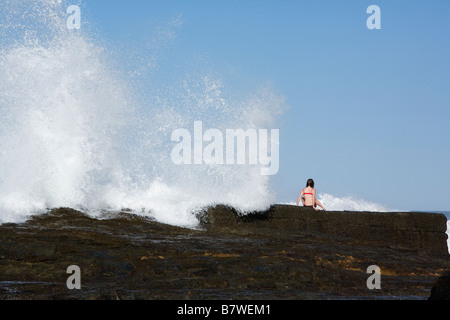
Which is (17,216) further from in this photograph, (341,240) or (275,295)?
(275,295)

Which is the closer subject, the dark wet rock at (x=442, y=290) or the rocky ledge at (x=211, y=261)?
the dark wet rock at (x=442, y=290)

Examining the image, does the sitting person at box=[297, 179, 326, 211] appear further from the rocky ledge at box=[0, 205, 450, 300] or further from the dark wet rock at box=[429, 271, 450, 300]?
the dark wet rock at box=[429, 271, 450, 300]

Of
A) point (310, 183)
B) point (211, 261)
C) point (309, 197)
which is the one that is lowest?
point (211, 261)


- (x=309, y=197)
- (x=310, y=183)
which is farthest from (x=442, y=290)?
(x=310, y=183)

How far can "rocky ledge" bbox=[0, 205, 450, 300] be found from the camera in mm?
4383

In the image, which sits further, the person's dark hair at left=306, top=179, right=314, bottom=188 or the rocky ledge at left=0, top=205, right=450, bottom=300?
the person's dark hair at left=306, top=179, right=314, bottom=188

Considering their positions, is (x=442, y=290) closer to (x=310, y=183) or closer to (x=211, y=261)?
(x=211, y=261)

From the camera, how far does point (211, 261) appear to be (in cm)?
541

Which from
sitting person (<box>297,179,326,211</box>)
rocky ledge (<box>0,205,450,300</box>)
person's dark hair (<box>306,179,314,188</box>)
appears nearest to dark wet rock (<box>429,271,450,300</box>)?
rocky ledge (<box>0,205,450,300</box>)

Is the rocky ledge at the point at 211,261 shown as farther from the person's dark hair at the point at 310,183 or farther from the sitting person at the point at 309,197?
the person's dark hair at the point at 310,183

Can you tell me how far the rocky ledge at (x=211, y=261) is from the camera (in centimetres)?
438

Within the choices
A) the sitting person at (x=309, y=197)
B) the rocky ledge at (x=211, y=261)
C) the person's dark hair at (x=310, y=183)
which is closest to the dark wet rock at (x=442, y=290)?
the rocky ledge at (x=211, y=261)
